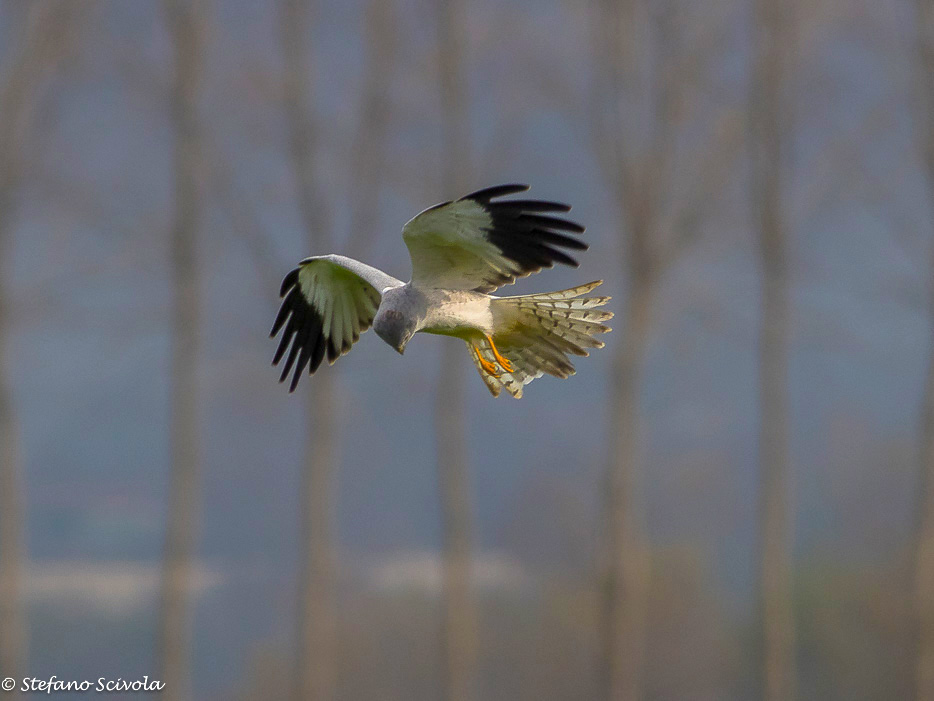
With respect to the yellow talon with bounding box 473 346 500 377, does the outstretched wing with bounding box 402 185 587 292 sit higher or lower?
higher

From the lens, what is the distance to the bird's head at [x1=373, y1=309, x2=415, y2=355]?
4941 millimetres

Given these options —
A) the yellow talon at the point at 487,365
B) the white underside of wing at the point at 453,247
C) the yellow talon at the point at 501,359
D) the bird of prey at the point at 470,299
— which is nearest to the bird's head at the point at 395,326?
the bird of prey at the point at 470,299

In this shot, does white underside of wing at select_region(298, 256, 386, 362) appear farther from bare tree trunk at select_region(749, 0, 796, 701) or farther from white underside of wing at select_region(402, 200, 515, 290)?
bare tree trunk at select_region(749, 0, 796, 701)

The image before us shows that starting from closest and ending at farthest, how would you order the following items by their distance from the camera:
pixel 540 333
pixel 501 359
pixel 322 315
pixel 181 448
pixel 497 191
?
pixel 497 191, pixel 501 359, pixel 540 333, pixel 322 315, pixel 181 448

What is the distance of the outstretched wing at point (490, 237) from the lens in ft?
16.1

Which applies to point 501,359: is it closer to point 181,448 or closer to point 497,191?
point 497,191

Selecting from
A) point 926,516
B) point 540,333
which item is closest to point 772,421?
point 926,516

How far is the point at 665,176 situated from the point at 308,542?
16.3ft

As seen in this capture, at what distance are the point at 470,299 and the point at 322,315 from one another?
3.91 ft

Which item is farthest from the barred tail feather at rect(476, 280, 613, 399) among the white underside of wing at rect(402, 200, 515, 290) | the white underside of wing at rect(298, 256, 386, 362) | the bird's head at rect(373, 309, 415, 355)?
the white underside of wing at rect(298, 256, 386, 362)

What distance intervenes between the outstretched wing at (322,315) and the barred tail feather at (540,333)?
2.66 feet

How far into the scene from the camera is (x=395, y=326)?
4949 mm

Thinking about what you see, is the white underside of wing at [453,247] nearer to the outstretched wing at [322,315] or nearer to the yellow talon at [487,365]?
the yellow talon at [487,365]

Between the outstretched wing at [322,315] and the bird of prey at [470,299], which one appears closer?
the bird of prey at [470,299]
